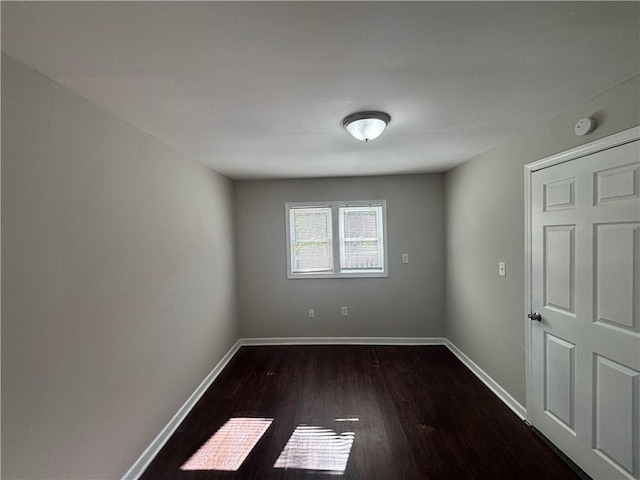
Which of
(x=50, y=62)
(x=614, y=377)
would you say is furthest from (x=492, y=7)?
(x=614, y=377)

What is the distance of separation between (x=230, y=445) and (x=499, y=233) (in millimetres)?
2896

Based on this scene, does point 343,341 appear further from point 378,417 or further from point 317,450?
point 317,450

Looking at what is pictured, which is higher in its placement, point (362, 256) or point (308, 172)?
point (308, 172)

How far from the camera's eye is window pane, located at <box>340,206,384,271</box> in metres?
3.85

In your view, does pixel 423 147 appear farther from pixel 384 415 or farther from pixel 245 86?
pixel 384 415

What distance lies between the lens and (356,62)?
3.94 ft

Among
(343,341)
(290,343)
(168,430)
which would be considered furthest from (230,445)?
(343,341)

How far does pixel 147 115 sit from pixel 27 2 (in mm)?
872

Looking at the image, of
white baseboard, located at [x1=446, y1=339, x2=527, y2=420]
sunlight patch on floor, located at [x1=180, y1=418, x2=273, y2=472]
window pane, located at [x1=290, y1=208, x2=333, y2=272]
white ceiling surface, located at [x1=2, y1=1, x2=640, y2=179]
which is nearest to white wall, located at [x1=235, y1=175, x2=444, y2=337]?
window pane, located at [x1=290, y1=208, x2=333, y2=272]

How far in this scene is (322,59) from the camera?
117cm

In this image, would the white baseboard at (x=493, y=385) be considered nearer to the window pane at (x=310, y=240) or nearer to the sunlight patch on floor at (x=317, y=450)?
the sunlight patch on floor at (x=317, y=450)

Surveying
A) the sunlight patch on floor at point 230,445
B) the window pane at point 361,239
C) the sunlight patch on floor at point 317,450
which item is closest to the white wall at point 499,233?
the window pane at point 361,239

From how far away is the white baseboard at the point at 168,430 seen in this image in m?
1.78

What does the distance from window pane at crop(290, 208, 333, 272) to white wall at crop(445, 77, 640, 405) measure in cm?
170
